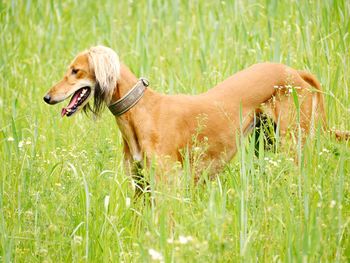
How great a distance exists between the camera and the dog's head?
5066mm

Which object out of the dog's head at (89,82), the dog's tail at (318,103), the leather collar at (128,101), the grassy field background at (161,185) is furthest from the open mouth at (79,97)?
the dog's tail at (318,103)

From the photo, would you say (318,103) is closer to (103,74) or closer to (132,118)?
(132,118)

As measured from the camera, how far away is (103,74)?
5.05 meters

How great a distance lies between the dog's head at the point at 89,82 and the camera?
5.07 meters

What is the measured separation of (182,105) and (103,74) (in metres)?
0.68

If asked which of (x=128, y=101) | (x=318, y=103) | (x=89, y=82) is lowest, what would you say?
(x=318, y=103)

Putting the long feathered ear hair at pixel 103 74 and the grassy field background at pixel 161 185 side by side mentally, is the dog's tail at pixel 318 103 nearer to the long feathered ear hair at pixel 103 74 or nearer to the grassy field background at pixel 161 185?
the grassy field background at pixel 161 185

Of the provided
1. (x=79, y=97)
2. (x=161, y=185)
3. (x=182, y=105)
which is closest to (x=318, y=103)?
(x=182, y=105)

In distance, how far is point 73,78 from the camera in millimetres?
5184

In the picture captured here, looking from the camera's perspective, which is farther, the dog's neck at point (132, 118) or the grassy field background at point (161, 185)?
the dog's neck at point (132, 118)

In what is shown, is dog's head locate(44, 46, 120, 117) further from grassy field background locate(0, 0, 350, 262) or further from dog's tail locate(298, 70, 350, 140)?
dog's tail locate(298, 70, 350, 140)

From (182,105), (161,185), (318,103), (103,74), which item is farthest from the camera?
(318,103)

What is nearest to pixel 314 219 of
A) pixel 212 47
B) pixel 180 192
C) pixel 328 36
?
pixel 180 192

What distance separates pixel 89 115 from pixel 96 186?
103cm
